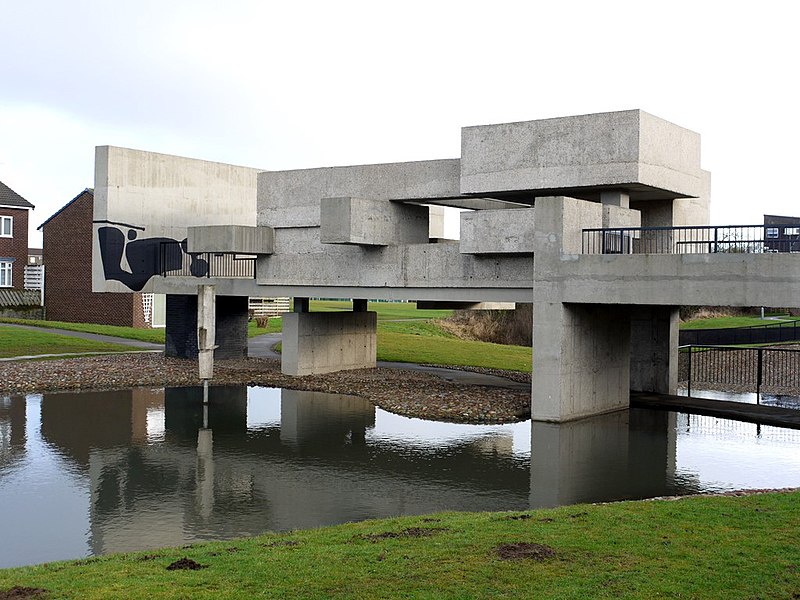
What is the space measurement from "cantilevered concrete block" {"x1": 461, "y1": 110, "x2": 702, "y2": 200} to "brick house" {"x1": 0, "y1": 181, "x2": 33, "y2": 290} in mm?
45506

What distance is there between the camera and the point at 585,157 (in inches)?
934

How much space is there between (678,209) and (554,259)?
643cm

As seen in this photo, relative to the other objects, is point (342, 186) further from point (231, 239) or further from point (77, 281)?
point (77, 281)

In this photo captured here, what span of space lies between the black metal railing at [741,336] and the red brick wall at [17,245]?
44430 millimetres

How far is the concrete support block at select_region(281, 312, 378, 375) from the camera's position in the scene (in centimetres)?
3197

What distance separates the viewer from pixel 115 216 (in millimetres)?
35438

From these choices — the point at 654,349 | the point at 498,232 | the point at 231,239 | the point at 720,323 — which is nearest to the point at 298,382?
the point at 231,239

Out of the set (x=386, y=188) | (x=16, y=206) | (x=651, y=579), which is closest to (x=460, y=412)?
(x=386, y=188)

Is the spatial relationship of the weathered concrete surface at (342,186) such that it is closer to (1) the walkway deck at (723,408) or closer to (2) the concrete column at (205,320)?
(2) the concrete column at (205,320)

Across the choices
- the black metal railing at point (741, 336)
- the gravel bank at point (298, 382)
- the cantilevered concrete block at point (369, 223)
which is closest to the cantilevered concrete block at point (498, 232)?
the cantilevered concrete block at point (369, 223)

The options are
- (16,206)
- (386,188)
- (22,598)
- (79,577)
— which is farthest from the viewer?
(16,206)

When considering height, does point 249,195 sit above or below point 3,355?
above

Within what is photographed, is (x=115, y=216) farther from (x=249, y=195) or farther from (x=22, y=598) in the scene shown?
(x=22, y=598)

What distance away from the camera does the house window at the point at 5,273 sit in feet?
201
